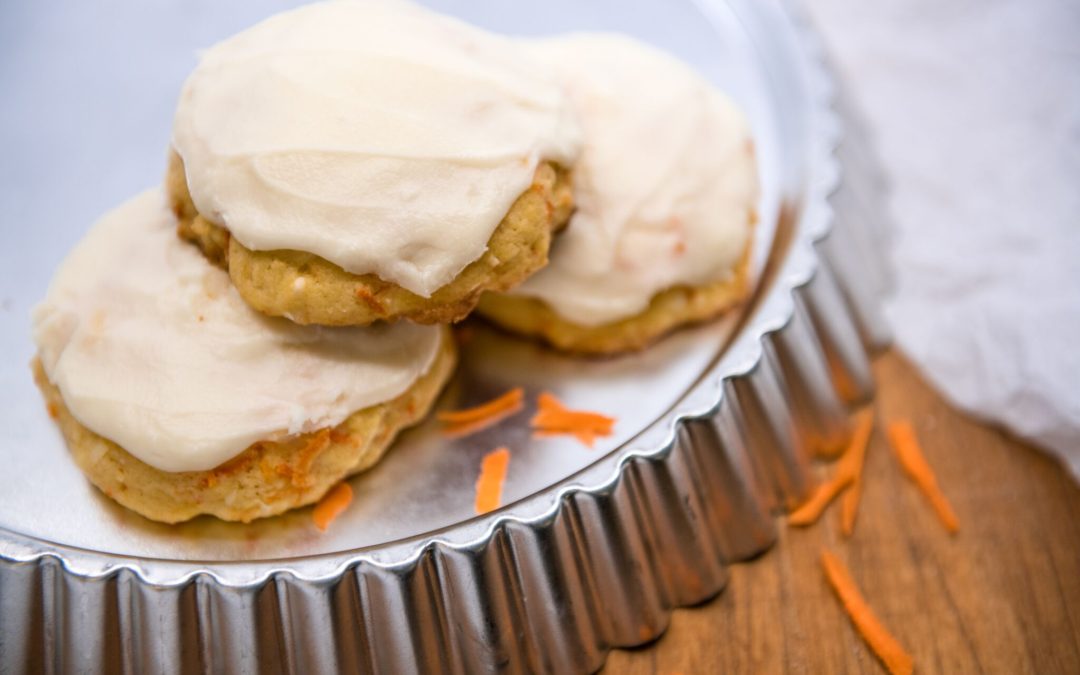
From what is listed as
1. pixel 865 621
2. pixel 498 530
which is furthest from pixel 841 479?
pixel 498 530

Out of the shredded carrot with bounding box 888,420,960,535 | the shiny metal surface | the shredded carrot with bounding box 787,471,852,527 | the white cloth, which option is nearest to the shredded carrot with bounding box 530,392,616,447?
the shiny metal surface

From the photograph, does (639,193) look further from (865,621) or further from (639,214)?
(865,621)

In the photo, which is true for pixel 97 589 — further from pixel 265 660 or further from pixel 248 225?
pixel 248 225

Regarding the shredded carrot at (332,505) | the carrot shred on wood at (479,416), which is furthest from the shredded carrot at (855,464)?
the shredded carrot at (332,505)

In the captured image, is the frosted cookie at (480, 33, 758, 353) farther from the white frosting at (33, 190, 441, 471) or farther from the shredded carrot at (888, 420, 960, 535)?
the shredded carrot at (888, 420, 960, 535)

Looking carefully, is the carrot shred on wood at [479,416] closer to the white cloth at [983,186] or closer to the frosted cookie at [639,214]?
the frosted cookie at [639,214]

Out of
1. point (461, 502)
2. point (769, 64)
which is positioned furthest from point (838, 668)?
point (769, 64)
